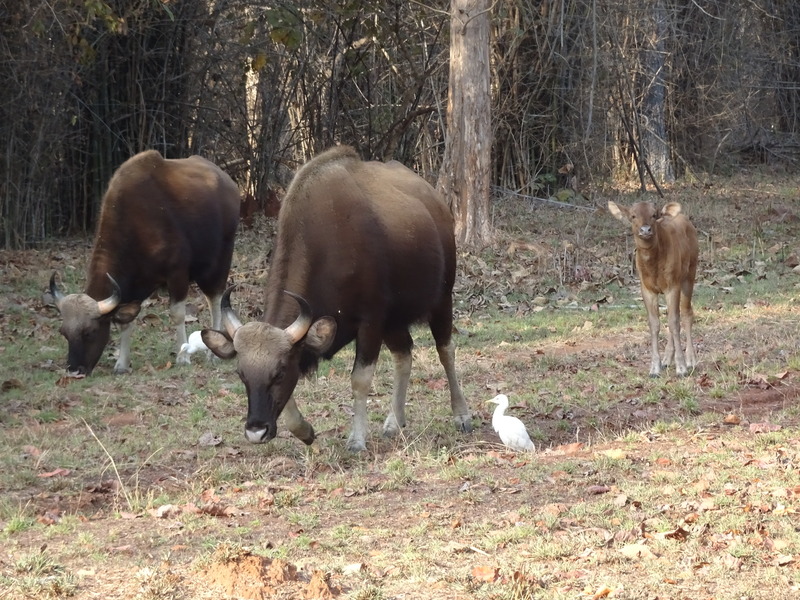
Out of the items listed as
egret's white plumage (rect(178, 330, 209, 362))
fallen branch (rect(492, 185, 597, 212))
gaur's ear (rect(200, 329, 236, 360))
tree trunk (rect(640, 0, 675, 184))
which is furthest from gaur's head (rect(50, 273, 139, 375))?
tree trunk (rect(640, 0, 675, 184))

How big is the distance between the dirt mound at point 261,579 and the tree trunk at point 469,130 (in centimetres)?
1279

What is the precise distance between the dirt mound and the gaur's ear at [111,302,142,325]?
7.22 m

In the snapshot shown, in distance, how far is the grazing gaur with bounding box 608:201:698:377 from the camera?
10664 millimetres

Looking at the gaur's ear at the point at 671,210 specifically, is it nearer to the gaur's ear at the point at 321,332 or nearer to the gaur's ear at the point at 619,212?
the gaur's ear at the point at 619,212

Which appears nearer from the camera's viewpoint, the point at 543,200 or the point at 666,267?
the point at 666,267

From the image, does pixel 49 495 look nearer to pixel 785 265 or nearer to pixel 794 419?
pixel 794 419

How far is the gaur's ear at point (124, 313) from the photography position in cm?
1198

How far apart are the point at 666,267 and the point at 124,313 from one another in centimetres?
573

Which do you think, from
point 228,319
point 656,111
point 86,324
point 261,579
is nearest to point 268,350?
point 228,319

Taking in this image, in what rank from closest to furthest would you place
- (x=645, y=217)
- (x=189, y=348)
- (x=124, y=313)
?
(x=645, y=217), (x=124, y=313), (x=189, y=348)

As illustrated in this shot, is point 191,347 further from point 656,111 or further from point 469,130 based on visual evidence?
point 656,111

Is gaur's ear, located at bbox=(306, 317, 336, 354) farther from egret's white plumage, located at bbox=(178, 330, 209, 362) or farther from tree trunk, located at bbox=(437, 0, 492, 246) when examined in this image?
tree trunk, located at bbox=(437, 0, 492, 246)

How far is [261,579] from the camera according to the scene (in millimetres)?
4957

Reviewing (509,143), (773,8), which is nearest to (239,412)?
(509,143)
